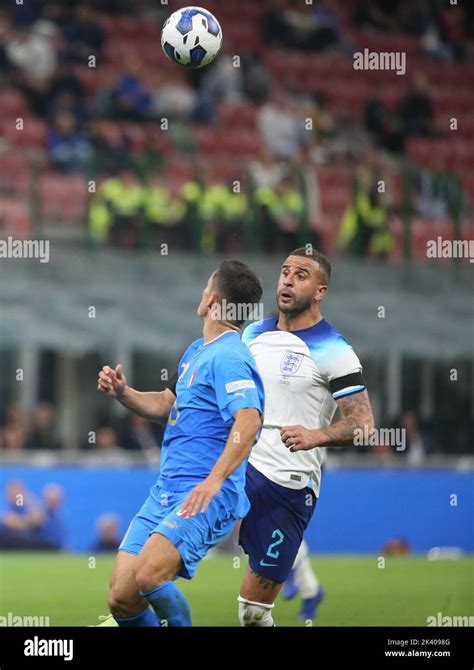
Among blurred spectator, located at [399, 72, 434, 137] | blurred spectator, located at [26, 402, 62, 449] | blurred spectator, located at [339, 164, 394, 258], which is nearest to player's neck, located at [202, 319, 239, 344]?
blurred spectator, located at [26, 402, 62, 449]

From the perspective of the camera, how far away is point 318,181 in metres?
20.1

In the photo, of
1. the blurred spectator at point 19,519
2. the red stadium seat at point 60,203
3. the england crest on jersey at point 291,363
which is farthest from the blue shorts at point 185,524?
the red stadium seat at point 60,203

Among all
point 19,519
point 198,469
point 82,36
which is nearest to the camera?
point 198,469

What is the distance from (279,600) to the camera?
12352 mm

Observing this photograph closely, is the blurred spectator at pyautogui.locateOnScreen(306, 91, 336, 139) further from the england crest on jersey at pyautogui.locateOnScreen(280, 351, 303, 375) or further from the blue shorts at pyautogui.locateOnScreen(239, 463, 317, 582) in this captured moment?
the blue shorts at pyautogui.locateOnScreen(239, 463, 317, 582)

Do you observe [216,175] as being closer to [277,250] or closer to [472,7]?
[277,250]

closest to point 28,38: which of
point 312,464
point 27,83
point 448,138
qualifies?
point 27,83

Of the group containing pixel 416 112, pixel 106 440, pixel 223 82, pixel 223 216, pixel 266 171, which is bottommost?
pixel 106 440

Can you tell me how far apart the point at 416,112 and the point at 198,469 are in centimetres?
1763

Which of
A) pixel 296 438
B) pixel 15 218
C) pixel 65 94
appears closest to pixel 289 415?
pixel 296 438

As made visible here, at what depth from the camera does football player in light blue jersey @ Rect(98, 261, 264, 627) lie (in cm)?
672

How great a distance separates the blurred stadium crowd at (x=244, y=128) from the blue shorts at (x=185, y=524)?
10.7 meters
